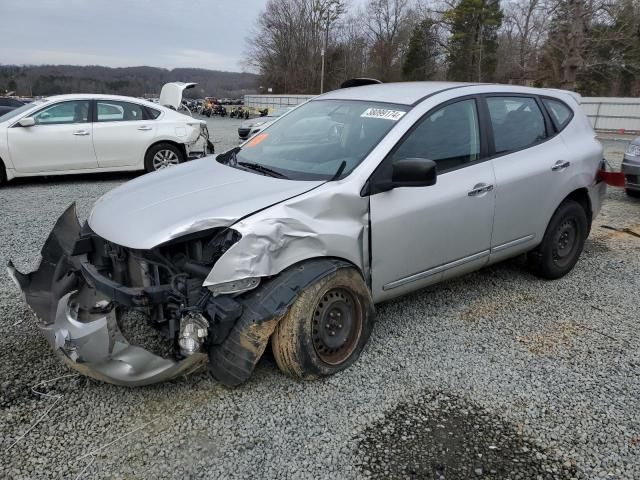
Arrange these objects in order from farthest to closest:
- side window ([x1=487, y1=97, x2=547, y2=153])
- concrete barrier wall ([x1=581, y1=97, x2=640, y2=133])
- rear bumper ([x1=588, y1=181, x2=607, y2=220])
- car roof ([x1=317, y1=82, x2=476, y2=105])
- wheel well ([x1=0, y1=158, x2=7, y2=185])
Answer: concrete barrier wall ([x1=581, y1=97, x2=640, y2=133]), wheel well ([x1=0, y1=158, x2=7, y2=185]), rear bumper ([x1=588, y1=181, x2=607, y2=220]), side window ([x1=487, y1=97, x2=547, y2=153]), car roof ([x1=317, y1=82, x2=476, y2=105])

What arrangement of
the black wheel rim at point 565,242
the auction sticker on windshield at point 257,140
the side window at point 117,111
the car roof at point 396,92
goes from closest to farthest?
the car roof at point 396,92 → the auction sticker on windshield at point 257,140 → the black wheel rim at point 565,242 → the side window at point 117,111

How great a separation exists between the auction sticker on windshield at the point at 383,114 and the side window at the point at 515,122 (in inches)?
35.0

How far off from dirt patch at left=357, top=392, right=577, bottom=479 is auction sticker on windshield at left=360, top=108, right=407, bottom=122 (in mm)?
1807

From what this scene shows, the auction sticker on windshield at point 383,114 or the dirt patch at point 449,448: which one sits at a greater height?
the auction sticker on windshield at point 383,114

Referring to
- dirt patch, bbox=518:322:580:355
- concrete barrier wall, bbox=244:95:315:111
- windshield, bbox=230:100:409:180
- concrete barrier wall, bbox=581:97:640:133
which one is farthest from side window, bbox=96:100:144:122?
concrete barrier wall, bbox=244:95:315:111

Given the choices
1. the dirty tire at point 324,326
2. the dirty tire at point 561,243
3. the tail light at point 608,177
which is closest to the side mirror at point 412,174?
the dirty tire at point 324,326

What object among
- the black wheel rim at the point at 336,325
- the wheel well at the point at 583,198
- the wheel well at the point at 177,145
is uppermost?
the wheel well at the point at 177,145

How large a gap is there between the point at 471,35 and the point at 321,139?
49.4 m

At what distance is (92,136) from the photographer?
8469 millimetres

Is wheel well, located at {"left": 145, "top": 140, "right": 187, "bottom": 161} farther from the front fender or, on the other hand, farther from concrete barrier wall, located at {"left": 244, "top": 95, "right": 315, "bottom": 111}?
concrete barrier wall, located at {"left": 244, "top": 95, "right": 315, "bottom": 111}

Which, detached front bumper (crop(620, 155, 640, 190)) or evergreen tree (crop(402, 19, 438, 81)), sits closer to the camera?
detached front bumper (crop(620, 155, 640, 190))

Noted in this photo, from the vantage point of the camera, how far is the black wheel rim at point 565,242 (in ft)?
14.5

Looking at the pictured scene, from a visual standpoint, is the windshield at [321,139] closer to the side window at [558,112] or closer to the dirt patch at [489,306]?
the dirt patch at [489,306]

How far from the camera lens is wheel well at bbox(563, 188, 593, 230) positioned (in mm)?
4441
